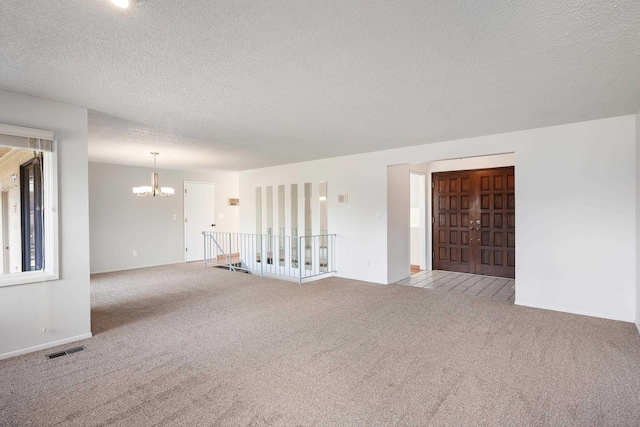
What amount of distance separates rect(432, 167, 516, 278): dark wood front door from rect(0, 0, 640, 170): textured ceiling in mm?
2487

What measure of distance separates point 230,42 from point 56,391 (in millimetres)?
2809

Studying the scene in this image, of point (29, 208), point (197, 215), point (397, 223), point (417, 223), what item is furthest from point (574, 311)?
point (197, 215)

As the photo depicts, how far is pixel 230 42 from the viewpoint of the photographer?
2.16 metres

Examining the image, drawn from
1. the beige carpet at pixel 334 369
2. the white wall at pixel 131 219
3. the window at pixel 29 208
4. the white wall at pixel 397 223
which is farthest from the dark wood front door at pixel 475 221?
the window at pixel 29 208

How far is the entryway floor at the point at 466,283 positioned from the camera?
206 inches

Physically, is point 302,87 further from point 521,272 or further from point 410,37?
point 521,272

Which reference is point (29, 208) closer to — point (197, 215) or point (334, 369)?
point (334, 369)

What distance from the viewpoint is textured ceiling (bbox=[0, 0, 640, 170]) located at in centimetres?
185

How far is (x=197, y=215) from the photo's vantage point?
9.05 metres

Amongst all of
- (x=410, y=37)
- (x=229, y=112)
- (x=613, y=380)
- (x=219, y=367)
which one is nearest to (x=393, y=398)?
(x=219, y=367)

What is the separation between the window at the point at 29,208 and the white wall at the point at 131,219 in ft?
13.4

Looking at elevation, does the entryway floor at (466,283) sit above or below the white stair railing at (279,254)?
below

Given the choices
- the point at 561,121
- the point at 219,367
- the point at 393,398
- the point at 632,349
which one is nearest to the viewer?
the point at 393,398

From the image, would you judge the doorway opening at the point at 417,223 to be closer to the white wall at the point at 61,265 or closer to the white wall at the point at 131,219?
the white wall at the point at 131,219
